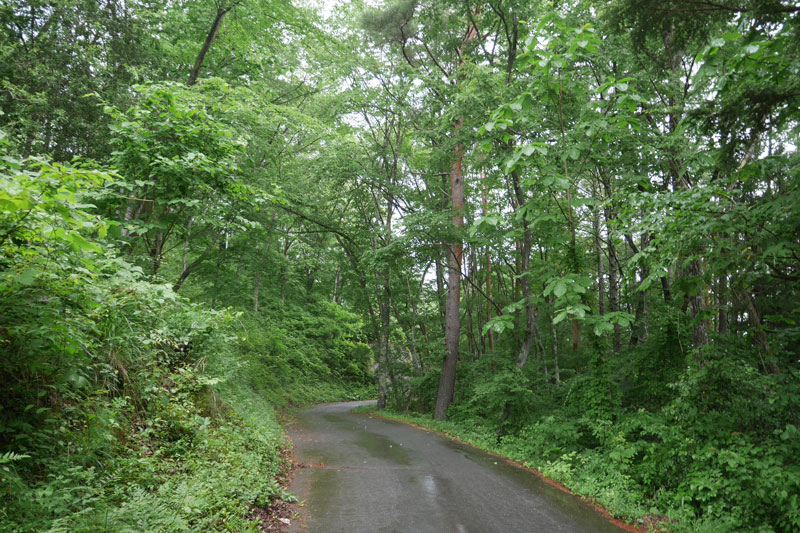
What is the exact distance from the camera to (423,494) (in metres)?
5.86

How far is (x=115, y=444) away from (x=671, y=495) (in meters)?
6.89

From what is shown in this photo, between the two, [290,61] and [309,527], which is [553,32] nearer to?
[309,527]

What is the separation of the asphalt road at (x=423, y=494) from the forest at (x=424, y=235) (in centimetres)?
61

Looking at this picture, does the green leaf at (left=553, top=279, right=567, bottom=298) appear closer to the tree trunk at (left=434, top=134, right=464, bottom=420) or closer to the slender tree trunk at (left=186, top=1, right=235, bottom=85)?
the slender tree trunk at (left=186, top=1, right=235, bottom=85)

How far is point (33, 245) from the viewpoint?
316cm

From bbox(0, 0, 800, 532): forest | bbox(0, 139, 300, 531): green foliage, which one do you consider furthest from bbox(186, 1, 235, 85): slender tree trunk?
bbox(0, 139, 300, 531): green foliage

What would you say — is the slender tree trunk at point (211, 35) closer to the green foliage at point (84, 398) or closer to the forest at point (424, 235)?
Answer: the forest at point (424, 235)

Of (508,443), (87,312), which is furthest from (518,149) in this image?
(508,443)

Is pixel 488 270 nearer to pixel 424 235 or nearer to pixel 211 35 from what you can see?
pixel 424 235

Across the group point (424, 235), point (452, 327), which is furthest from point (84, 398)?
point (452, 327)

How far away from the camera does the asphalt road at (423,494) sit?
16.0 ft

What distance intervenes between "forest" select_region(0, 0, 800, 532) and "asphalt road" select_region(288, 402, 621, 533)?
0.61 meters

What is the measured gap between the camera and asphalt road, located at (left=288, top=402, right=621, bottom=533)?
16.0 feet

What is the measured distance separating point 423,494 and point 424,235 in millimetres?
Result: 8318
